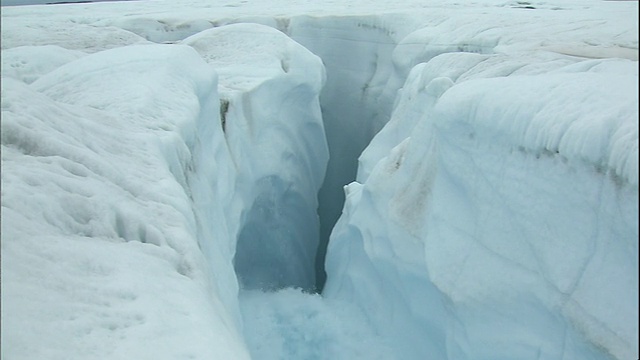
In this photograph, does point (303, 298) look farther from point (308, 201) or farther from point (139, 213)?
point (139, 213)

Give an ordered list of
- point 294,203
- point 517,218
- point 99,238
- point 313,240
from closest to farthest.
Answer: point 99,238 < point 517,218 < point 294,203 < point 313,240

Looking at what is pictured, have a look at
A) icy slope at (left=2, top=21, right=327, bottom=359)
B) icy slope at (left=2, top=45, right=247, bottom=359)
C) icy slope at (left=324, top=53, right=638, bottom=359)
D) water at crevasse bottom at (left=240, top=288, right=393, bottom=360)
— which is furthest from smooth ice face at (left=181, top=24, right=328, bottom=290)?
icy slope at (left=2, top=45, right=247, bottom=359)

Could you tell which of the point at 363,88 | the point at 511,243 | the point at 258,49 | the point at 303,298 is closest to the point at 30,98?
the point at 511,243

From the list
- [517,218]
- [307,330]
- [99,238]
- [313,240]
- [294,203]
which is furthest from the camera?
[313,240]

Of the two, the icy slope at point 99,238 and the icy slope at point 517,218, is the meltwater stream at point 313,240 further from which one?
the icy slope at point 99,238

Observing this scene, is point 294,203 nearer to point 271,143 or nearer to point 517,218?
point 271,143

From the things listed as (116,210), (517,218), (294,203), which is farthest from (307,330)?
(116,210)
